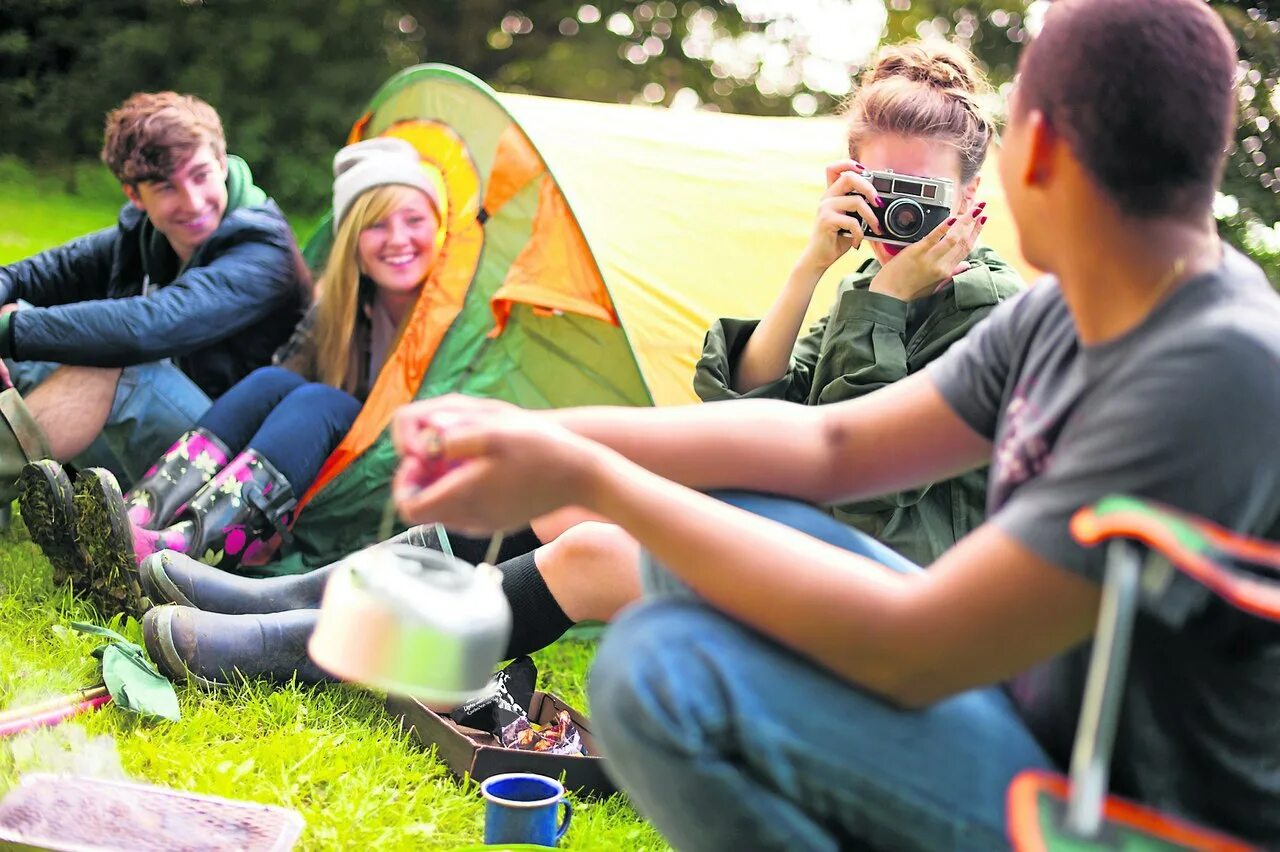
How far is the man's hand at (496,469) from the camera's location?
88 centimetres

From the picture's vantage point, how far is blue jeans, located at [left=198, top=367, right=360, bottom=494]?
229 cm

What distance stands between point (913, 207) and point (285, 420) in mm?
1234

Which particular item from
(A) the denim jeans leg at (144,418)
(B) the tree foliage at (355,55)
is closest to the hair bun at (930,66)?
(A) the denim jeans leg at (144,418)

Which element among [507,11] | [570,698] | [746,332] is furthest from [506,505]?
[507,11]

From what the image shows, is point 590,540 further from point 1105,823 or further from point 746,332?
point 1105,823

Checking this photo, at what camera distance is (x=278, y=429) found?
90.6 inches

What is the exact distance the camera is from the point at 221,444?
231 cm

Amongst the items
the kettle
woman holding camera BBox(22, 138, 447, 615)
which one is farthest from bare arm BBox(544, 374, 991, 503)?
woman holding camera BBox(22, 138, 447, 615)

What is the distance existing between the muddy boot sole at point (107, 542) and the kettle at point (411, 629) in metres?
1.17

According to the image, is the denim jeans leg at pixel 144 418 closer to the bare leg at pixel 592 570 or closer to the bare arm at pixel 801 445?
the bare leg at pixel 592 570

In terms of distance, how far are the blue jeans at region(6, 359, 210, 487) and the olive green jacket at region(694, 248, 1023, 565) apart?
47.4 inches

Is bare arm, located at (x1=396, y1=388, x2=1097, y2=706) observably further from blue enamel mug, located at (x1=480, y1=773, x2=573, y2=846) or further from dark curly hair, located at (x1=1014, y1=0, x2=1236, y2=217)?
blue enamel mug, located at (x1=480, y1=773, x2=573, y2=846)

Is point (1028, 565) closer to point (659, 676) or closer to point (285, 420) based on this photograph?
point (659, 676)

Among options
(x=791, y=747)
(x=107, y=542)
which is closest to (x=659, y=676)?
(x=791, y=747)
